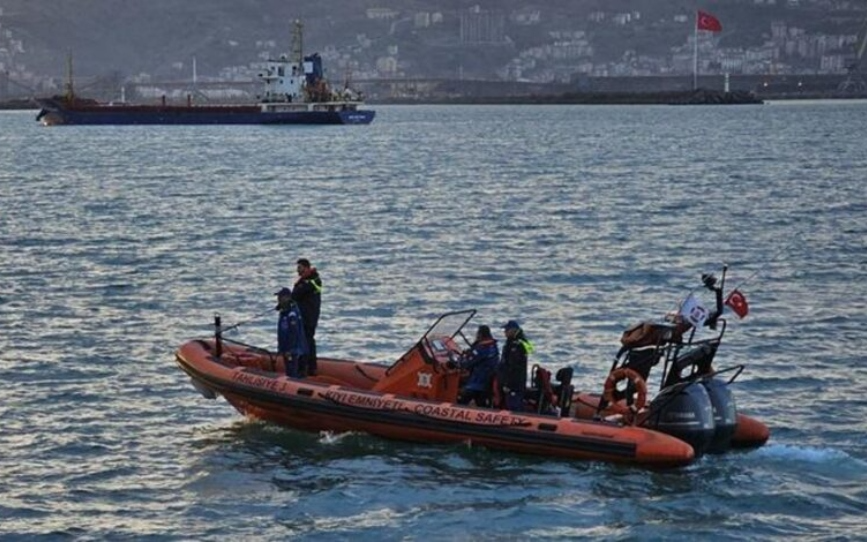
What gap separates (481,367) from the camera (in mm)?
22656

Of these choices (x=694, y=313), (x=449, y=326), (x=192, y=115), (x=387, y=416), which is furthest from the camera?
(x=192, y=115)

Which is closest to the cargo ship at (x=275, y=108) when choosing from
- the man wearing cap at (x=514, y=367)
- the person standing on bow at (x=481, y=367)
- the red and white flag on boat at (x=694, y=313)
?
the person standing on bow at (x=481, y=367)

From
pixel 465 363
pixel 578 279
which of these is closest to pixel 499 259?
pixel 578 279

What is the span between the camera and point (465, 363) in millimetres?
22859

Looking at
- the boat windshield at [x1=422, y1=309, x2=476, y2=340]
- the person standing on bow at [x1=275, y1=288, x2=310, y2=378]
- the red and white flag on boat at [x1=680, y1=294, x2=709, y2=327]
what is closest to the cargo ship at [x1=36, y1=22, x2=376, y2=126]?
the person standing on bow at [x1=275, y1=288, x2=310, y2=378]

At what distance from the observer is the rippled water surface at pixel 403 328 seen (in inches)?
816

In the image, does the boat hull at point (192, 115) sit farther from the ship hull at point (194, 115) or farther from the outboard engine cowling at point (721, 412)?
the outboard engine cowling at point (721, 412)

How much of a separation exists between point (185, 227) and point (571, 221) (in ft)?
39.8

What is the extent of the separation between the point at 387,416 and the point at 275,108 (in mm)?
138708

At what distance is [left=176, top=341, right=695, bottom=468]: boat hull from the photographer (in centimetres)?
2156

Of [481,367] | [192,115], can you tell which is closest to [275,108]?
[192,115]

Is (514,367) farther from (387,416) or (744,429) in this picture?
(744,429)

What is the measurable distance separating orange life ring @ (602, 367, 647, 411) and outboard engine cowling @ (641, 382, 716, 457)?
0.24 m

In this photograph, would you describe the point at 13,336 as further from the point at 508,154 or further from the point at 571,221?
the point at 508,154
